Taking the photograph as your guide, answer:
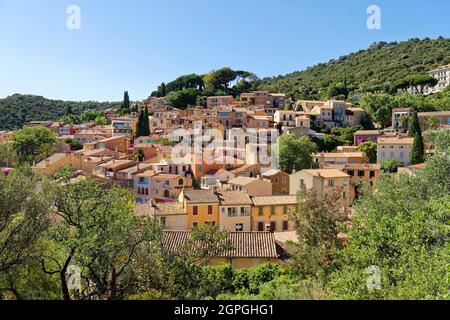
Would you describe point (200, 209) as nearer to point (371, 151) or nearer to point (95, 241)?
point (95, 241)

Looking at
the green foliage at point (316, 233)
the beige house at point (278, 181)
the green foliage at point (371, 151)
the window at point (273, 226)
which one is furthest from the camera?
the green foliage at point (371, 151)

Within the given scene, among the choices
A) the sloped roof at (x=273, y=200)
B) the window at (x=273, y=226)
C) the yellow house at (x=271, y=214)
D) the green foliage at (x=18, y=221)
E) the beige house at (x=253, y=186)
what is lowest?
the window at (x=273, y=226)

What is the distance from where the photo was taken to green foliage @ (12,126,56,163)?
5503 cm

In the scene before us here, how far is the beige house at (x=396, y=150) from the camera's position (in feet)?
159

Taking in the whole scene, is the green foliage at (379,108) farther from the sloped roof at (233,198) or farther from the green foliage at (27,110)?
the green foliage at (27,110)

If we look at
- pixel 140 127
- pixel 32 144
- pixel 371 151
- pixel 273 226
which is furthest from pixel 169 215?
pixel 140 127

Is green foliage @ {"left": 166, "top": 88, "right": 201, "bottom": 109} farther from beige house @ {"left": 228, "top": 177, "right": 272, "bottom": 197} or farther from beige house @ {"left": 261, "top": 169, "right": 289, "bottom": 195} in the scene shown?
beige house @ {"left": 228, "top": 177, "right": 272, "bottom": 197}

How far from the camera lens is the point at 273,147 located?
48.1 metres

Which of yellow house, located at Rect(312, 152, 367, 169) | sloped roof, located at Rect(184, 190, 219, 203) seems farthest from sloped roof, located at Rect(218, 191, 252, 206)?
yellow house, located at Rect(312, 152, 367, 169)

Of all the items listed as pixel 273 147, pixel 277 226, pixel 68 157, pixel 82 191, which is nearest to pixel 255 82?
pixel 273 147

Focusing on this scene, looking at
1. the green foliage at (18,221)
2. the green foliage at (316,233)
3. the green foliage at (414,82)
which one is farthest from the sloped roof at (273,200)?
the green foliage at (414,82)

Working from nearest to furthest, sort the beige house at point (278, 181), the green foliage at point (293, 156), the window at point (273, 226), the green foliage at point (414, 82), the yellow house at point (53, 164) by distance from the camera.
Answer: the window at point (273, 226), the beige house at point (278, 181), the yellow house at point (53, 164), the green foliage at point (293, 156), the green foliage at point (414, 82)

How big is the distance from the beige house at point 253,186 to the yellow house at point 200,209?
586 centimetres
